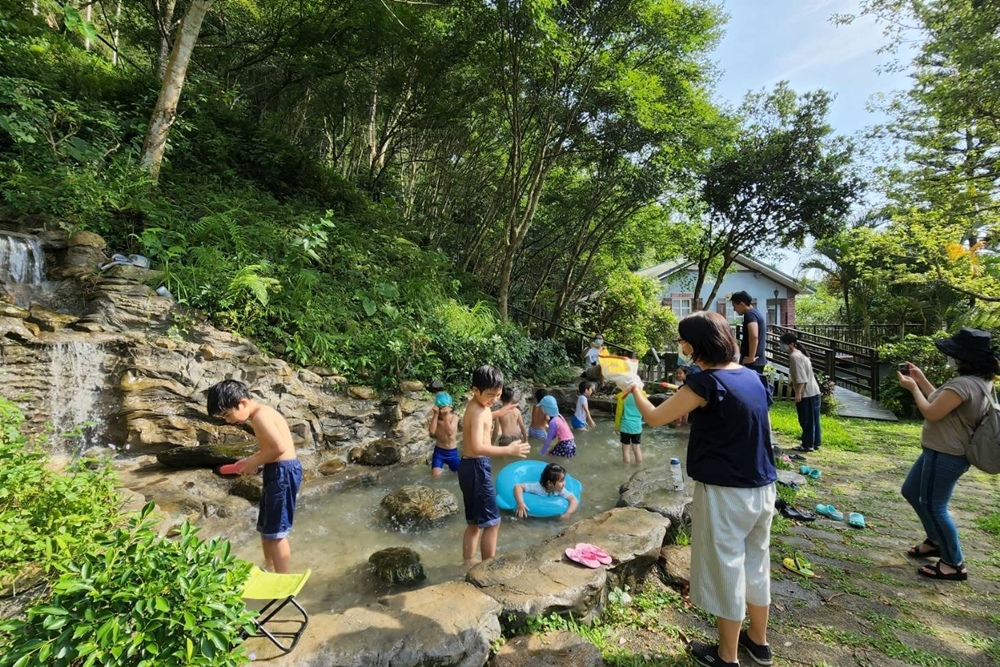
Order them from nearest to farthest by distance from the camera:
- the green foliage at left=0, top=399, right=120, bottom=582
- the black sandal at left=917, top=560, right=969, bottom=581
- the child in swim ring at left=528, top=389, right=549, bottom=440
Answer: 1. the green foliage at left=0, top=399, right=120, bottom=582
2. the black sandal at left=917, top=560, right=969, bottom=581
3. the child in swim ring at left=528, top=389, right=549, bottom=440

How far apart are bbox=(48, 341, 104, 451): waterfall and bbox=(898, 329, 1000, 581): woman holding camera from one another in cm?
774

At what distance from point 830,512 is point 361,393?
20.0ft

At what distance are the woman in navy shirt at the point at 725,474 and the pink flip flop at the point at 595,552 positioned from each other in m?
0.90

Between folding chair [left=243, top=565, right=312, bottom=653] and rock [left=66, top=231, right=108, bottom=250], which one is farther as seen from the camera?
rock [left=66, top=231, right=108, bottom=250]

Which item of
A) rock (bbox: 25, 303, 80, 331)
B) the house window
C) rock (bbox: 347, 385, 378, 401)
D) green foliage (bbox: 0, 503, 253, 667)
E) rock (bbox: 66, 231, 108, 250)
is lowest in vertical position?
green foliage (bbox: 0, 503, 253, 667)

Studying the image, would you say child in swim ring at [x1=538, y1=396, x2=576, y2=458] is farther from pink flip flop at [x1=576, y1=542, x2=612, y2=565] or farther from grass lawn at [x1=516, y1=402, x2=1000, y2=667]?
pink flip flop at [x1=576, y1=542, x2=612, y2=565]

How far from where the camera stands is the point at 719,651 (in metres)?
2.42

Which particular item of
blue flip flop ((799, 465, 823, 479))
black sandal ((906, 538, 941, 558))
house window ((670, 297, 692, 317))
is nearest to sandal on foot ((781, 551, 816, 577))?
black sandal ((906, 538, 941, 558))

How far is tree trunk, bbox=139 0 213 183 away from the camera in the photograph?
7.12 m

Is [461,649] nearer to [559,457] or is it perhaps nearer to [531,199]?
[559,457]

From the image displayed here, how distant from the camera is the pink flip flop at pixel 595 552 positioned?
3.23 meters

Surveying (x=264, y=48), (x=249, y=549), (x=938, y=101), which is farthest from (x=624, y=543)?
(x=264, y=48)

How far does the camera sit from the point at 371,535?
4715mm

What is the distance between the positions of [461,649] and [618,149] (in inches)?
505
